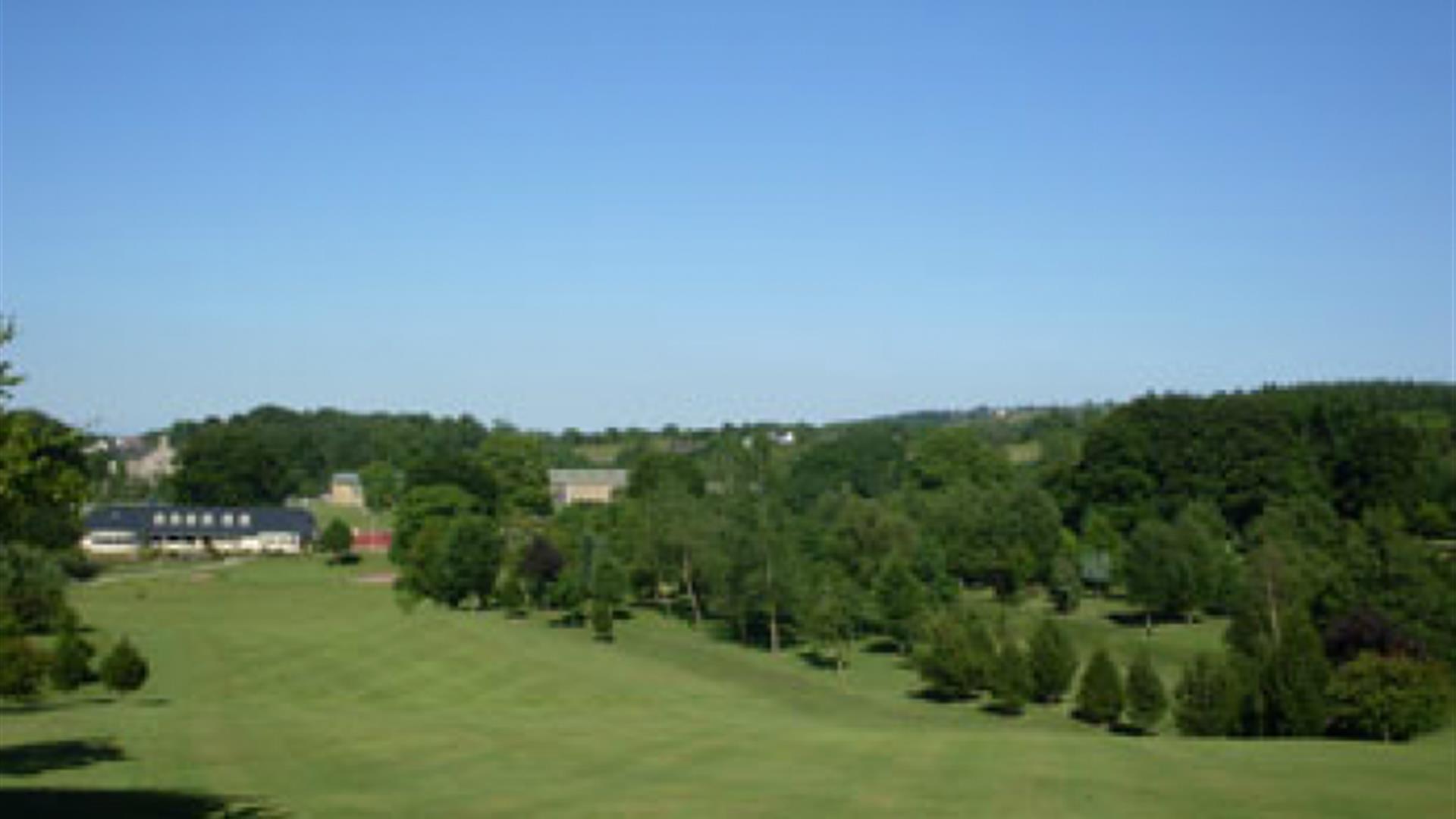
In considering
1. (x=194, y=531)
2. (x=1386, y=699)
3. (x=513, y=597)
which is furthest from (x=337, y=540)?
Result: (x=1386, y=699)

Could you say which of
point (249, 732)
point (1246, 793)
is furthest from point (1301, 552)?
point (249, 732)

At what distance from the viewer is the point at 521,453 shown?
12975 centimetres

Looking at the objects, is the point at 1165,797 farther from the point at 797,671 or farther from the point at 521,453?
the point at 521,453

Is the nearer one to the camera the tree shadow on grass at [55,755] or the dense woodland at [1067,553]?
the tree shadow on grass at [55,755]

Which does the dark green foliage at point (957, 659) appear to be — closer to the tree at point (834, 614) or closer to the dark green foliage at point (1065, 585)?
the tree at point (834, 614)

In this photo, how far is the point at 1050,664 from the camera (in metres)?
49.7

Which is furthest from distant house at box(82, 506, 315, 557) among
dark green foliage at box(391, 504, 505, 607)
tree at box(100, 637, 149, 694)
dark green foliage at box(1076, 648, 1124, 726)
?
dark green foliage at box(1076, 648, 1124, 726)

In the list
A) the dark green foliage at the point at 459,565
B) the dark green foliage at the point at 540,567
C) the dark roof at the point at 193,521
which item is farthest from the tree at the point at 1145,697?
the dark roof at the point at 193,521

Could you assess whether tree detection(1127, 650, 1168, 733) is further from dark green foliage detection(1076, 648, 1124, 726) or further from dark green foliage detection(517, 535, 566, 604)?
dark green foliage detection(517, 535, 566, 604)

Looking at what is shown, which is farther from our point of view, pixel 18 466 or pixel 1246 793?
pixel 1246 793

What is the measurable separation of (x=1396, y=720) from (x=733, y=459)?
304 ft

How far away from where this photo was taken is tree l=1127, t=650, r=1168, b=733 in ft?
146

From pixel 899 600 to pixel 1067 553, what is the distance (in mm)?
22665

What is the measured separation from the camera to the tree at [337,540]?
109125 mm
